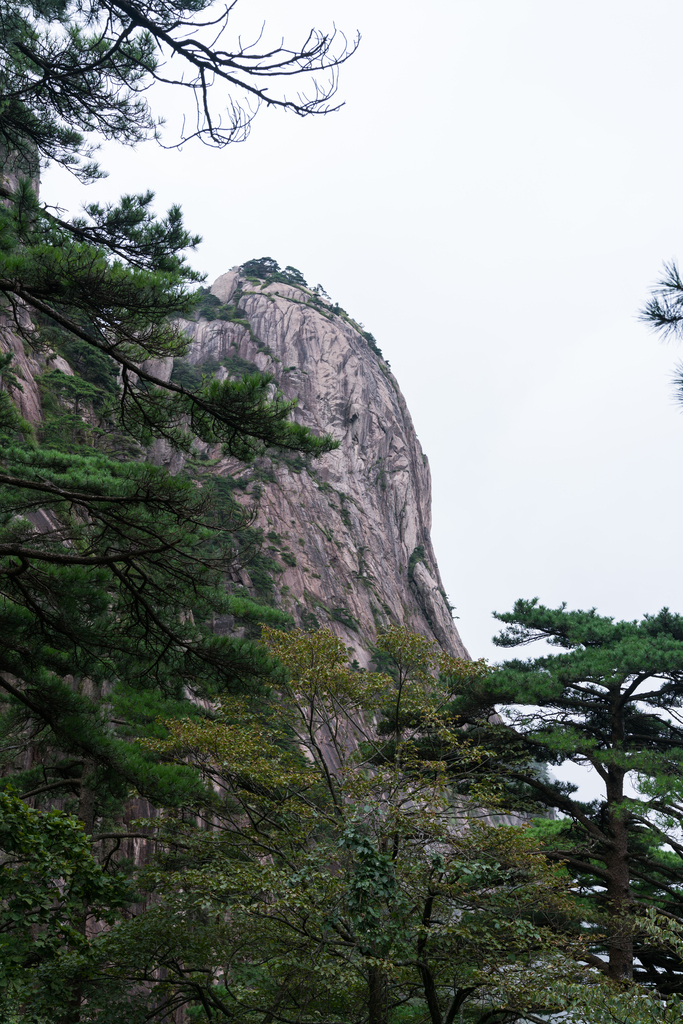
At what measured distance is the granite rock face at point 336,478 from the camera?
32.2 meters

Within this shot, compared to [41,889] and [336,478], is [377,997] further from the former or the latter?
[336,478]

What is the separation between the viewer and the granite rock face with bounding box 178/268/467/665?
106ft

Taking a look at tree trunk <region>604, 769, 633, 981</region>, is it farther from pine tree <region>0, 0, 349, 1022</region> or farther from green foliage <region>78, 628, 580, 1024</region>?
pine tree <region>0, 0, 349, 1022</region>

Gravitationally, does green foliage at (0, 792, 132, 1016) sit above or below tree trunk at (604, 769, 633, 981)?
above

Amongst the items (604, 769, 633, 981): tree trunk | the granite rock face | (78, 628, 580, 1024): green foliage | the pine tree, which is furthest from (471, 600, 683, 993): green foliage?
the granite rock face

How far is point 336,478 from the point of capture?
38688mm

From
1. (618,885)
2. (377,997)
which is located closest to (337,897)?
(377,997)

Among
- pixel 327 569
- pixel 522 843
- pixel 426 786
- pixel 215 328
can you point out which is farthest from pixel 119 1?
pixel 215 328

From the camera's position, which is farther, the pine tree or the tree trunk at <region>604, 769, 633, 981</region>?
the tree trunk at <region>604, 769, 633, 981</region>

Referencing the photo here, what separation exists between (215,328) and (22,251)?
40356mm

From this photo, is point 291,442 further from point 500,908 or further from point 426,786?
point 500,908

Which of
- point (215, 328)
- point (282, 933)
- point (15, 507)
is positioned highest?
point (215, 328)

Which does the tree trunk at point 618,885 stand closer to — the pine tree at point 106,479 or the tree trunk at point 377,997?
the tree trunk at point 377,997

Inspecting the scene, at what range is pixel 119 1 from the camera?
3.41m
